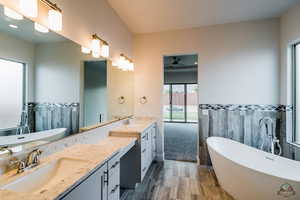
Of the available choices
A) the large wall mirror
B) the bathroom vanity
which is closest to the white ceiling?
the large wall mirror

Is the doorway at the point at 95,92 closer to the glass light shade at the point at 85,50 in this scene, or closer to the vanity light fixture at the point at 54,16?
the glass light shade at the point at 85,50

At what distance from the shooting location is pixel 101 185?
55.4 inches

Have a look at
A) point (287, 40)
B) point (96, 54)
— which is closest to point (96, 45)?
point (96, 54)

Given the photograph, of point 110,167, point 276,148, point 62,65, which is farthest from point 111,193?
point 276,148

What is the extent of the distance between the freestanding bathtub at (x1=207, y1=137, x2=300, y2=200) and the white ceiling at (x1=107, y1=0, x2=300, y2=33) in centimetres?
232

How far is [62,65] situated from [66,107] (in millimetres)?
459

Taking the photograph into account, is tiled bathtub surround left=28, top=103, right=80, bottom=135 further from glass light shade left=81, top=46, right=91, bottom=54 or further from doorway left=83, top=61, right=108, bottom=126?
glass light shade left=81, top=46, right=91, bottom=54

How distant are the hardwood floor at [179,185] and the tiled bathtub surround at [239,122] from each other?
0.50 meters

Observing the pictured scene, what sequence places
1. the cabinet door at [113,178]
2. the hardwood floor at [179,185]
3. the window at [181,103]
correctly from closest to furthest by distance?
the cabinet door at [113,178]
the hardwood floor at [179,185]
the window at [181,103]

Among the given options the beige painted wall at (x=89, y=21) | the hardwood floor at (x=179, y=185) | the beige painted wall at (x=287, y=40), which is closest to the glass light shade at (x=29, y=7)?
the beige painted wall at (x=89, y=21)

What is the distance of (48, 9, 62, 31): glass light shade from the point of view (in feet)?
4.94

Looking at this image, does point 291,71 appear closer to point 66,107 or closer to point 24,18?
point 66,107

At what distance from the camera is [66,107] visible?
1.82 metres

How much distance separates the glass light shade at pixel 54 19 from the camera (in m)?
1.50
